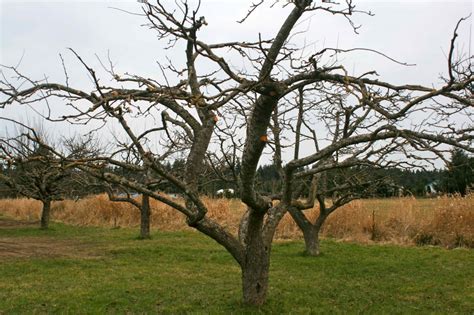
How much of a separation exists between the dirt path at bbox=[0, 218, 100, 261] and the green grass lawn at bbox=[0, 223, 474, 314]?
0.09 m

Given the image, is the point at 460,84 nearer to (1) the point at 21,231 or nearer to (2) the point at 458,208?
(2) the point at 458,208

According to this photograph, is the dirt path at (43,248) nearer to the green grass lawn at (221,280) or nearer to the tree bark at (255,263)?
the green grass lawn at (221,280)

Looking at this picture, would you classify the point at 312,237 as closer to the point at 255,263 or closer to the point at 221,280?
the point at 221,280

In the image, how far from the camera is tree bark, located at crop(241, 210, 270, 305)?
6.21 metres

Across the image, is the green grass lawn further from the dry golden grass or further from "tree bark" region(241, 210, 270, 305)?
the dry golden grass

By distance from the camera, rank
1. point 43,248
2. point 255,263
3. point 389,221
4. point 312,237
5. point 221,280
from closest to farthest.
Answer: point 255,263
point 221,280
point 312,237
point 43,248
point 389,221

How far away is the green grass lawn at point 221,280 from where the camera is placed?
6652 millimetres

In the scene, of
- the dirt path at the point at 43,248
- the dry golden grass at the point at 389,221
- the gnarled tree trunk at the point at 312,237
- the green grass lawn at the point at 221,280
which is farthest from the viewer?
the dry golden grass at the point at 389,221

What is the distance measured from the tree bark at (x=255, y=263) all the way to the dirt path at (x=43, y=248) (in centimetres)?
679

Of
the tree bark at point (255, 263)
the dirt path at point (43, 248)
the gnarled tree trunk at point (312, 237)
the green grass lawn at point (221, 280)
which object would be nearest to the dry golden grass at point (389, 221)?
the green grass lawn at point (221, 280)

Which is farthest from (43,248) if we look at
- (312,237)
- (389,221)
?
(389,221)

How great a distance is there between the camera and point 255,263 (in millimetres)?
6246

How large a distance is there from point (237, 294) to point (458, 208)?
9640 millimetres

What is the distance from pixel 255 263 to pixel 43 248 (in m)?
9.38
